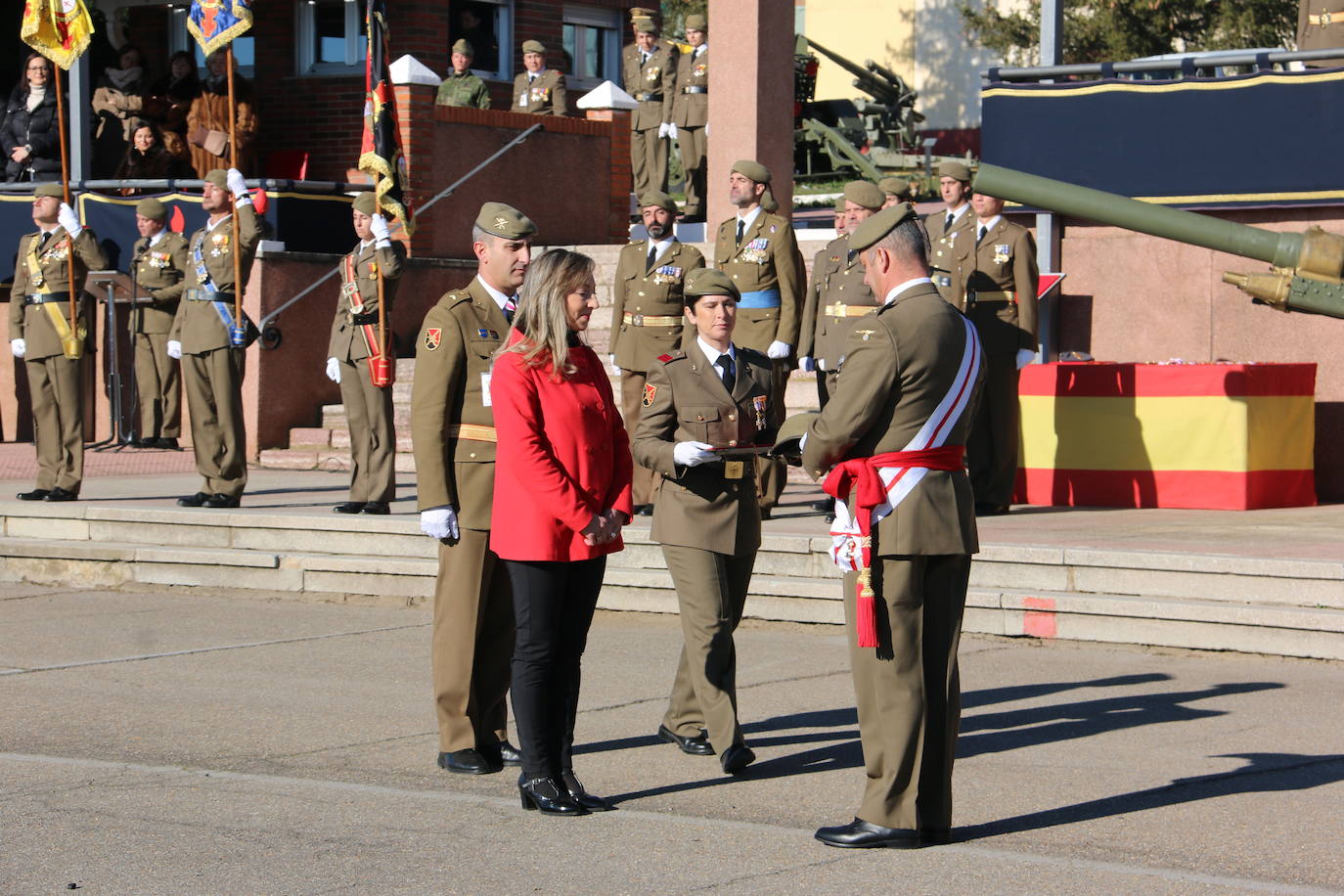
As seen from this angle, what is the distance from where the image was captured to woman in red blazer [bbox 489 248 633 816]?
6.02 metres

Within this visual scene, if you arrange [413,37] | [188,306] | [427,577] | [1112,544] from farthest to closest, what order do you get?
1. [413,37]
2. [188,306]
3. [427,577]
4. [1112,544]

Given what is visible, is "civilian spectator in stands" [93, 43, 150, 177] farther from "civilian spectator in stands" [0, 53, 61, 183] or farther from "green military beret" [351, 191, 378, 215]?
"green military beret" [351, 191, 378, 215]

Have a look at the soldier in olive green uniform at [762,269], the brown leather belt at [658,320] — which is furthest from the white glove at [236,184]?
the soldier in olive green uniform at [762,269]

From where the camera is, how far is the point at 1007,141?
46.0 feet

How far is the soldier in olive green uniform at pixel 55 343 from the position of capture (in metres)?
13.4

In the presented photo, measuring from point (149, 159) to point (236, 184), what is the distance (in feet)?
24.4

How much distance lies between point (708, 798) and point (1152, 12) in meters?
26.6

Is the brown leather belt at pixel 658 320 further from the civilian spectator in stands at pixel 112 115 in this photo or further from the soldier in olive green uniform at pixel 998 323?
the civilian spectator in stands at pixel 112 115

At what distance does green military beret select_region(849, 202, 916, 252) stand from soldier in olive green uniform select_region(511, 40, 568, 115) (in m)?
15.0

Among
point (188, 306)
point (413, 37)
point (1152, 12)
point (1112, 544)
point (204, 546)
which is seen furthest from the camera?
point (1152, 12)

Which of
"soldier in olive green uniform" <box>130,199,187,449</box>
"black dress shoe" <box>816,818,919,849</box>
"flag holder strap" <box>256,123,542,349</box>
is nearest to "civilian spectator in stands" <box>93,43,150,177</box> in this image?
"soldier in olive green uniform" <box>130,199,187,449</box>

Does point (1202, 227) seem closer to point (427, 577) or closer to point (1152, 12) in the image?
point (427, 577)

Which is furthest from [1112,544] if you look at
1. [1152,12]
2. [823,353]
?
[1152,12]

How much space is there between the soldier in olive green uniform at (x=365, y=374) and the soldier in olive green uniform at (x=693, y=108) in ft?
22.4
